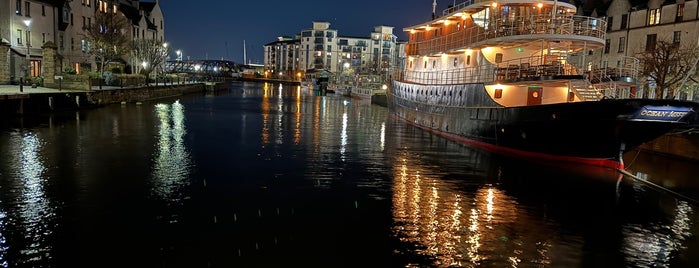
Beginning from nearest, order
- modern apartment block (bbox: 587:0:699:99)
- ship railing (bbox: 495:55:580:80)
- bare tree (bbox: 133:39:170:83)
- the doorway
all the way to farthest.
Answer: ship railing (bbox: 495:55:580:80) < the doorway < modern apartment block (bbox: 587:0:699:99) < bare tree (bbox: 133:39:170:83)

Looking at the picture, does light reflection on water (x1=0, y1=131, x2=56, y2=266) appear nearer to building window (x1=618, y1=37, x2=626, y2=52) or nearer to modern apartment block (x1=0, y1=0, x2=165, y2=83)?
modern apartment block (x1=0, y1=0, x2=165, y2=83)

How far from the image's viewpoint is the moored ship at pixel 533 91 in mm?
22047

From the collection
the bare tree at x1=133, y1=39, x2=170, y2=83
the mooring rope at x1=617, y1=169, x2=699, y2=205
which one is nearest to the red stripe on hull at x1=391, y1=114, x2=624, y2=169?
the mooring rope at x1=617, y1=169, x2=699, y2=205

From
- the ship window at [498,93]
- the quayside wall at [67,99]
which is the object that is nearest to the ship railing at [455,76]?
the ship window at [498,93]

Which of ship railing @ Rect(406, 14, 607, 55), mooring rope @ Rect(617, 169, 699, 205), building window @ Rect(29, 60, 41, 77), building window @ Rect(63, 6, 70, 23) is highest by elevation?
building window @ Rect(63, 6, 70, 23)

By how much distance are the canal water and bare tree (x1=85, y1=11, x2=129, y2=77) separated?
36.3 meters

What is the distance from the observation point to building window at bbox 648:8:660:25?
50.4 metres

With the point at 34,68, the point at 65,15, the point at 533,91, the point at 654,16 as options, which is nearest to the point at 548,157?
the point at 533,91

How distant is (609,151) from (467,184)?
26.9 ft

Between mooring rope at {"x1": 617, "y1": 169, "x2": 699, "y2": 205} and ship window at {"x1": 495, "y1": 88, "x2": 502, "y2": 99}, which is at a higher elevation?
ship window at {"x1": 495, "y1": 88, "x2": 502, "y2": 99}

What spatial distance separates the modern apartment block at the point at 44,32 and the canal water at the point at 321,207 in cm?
2842

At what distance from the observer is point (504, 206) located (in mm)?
16953

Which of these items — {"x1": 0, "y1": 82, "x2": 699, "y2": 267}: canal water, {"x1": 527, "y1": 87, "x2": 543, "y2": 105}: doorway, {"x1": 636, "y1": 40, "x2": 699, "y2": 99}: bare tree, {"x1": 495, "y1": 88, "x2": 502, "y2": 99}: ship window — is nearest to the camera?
{"x1": 0, "y1": 82, "x2": 699, "y2": 267}: canal water

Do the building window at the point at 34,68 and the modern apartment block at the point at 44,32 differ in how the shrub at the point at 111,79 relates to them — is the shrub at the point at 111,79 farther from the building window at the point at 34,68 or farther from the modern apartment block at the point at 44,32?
the building window at the point at 34,68
